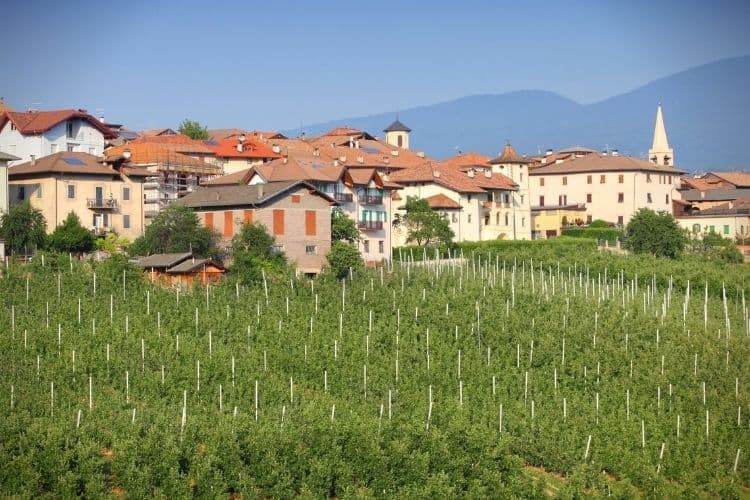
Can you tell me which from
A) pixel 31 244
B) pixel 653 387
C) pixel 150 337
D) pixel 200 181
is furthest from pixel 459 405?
pixel 200 181

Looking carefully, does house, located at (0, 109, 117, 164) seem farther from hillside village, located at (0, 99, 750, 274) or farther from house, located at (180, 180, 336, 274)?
house, located at (180, 180, 336, 274)

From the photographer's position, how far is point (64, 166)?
60.1 m

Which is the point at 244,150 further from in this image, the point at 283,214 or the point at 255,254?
the point at 255,254

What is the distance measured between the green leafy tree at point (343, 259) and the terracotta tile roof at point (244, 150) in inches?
998

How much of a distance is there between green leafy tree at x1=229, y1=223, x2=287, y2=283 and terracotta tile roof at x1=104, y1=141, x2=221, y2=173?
15209 mm

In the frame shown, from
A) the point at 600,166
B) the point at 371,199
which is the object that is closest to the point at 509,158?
the point at 600,166

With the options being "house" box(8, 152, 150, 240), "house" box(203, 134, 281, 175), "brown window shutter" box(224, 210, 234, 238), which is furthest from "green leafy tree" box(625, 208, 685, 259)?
"house" box(8, 152, 150, 240)

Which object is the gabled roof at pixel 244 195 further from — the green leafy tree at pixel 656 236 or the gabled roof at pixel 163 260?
the green leafy tree at pixel 656 236

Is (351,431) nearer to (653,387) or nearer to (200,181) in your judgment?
(653,387)

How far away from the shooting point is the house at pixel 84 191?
59.8m

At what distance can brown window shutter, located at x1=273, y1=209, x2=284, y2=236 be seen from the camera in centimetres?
5612

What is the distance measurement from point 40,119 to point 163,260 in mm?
21657

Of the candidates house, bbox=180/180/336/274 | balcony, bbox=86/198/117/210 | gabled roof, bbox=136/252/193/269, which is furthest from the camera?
balcony, bbox=86/198/117/210

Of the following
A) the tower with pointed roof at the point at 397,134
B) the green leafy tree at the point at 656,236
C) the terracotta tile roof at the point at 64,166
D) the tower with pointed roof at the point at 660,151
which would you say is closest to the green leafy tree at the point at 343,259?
the terracotta tile roof at the point at 64,166
